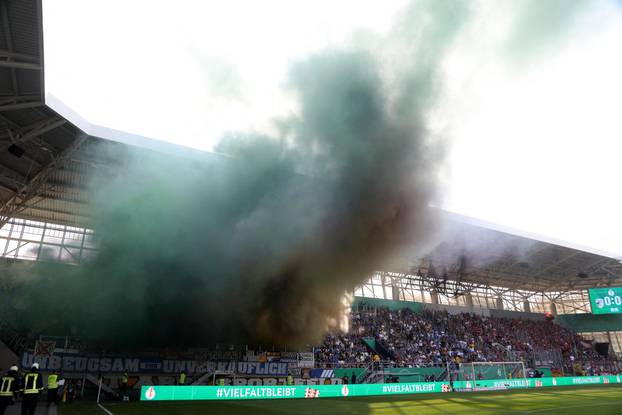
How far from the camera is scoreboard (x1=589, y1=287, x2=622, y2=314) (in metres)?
38.2

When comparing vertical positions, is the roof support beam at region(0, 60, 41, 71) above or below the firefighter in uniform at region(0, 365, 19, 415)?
above

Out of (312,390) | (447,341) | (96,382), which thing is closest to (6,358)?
(96,382)

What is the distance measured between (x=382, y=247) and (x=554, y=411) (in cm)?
1050

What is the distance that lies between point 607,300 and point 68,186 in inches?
1840

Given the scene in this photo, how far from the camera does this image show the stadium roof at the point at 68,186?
14273 mm

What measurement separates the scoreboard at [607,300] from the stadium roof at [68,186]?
374cm

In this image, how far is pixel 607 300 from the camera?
38.6m

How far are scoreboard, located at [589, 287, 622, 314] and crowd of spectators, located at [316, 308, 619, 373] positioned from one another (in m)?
5.73

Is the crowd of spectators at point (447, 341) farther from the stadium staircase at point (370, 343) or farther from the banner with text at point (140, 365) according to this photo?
the banner with text at point (140, 365)

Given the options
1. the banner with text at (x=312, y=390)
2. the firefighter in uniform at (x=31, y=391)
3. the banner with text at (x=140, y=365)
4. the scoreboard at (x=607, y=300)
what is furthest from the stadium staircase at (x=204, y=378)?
the scoreboard at (x=607, y=300)

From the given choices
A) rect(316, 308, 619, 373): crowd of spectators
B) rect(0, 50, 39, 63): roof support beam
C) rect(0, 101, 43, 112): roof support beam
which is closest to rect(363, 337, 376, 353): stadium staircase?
rect(316, 308, 619, 373): crowd of spectators

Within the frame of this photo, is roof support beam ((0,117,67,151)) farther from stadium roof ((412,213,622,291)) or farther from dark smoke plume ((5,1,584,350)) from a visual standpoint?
stadium roof ((412,213,622,291))

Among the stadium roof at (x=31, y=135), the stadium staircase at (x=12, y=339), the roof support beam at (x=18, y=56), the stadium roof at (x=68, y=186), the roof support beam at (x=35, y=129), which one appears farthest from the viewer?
the stadium staircase at (x=12, y=339)

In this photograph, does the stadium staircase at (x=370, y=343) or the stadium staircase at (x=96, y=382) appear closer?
the stadium staircase at (x=96, y=382)
